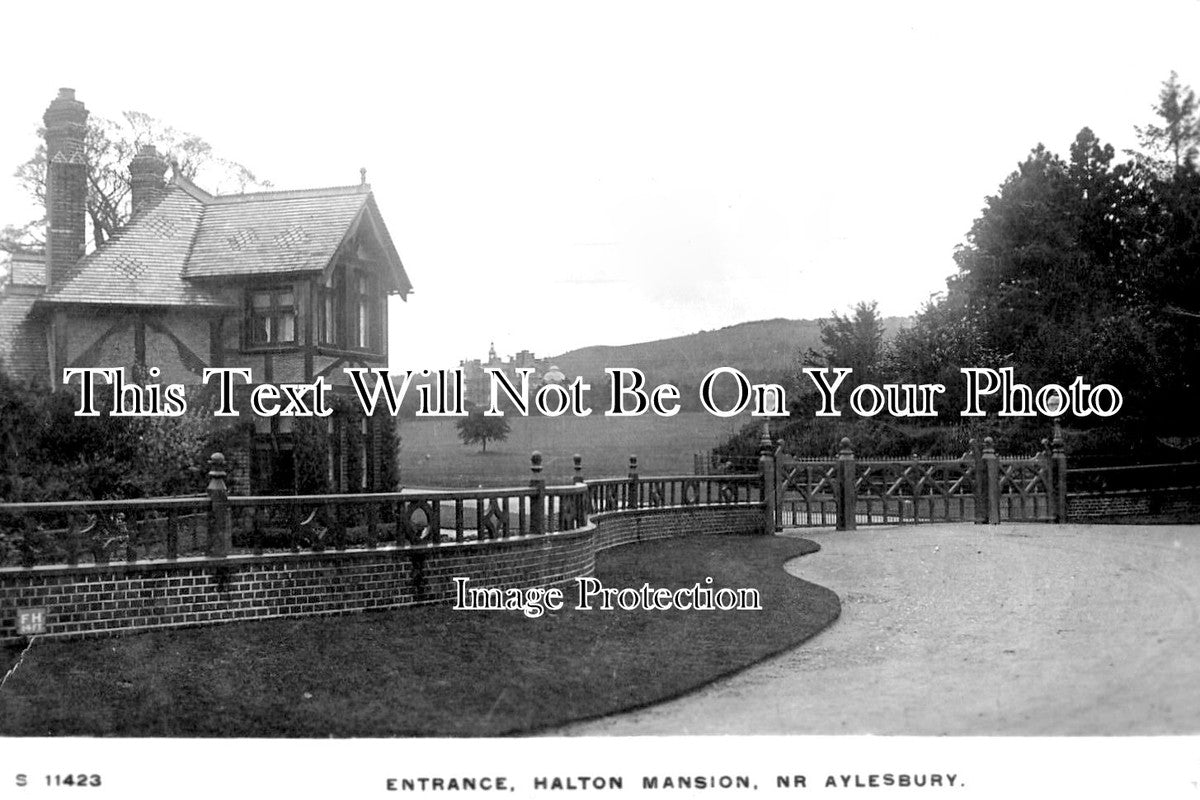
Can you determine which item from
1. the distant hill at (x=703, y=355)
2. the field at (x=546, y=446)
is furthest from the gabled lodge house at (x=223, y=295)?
the distant hill at (x=703, y=355)

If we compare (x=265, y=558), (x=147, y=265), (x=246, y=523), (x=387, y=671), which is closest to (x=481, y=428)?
(x=246, y=523)

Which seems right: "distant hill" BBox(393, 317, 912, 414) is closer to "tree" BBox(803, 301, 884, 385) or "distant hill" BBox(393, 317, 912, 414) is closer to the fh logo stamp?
"tree" BBox(803, 301, 884, 385)

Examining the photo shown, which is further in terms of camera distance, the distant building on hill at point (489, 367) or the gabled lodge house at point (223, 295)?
the distant building on hill at point (489, 367)

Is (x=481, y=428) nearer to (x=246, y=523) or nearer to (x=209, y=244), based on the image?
(x=246, y=523)

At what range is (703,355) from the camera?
1024 centimetres

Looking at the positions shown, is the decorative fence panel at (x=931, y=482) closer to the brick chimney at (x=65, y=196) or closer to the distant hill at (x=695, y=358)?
the distant hill at (x=695, y=358)

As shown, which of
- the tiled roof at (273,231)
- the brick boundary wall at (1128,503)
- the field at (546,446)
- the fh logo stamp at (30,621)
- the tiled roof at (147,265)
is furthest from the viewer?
the brick boundary wall at (1128,503)

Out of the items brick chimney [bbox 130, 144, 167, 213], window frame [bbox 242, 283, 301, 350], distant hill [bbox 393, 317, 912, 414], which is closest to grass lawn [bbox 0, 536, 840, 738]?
distant hill [bbox 393, 317, 912, 414]

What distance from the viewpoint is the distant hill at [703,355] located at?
9.82m

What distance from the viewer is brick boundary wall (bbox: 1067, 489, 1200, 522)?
57.3 feet

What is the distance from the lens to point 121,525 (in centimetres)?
938

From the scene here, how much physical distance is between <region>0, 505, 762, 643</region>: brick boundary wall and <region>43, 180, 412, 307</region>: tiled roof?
291 centimetres

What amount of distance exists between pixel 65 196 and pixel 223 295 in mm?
2785

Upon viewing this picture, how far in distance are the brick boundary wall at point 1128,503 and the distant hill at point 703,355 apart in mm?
8935
